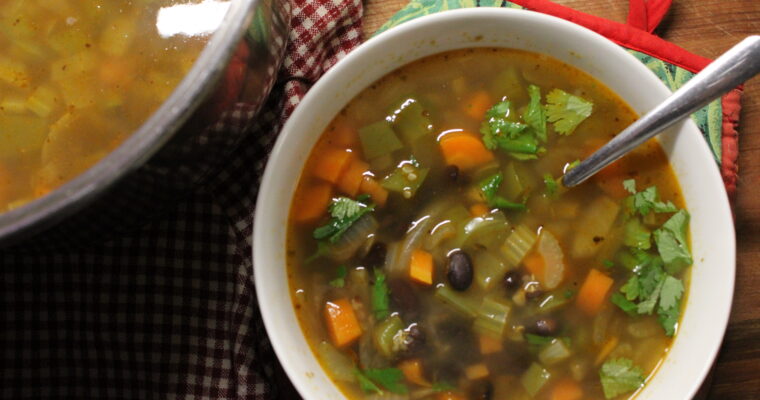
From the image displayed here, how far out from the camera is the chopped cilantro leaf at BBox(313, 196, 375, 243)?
2.31 metres

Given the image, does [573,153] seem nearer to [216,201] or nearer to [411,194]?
[411,194]

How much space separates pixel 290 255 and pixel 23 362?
37.8 inches

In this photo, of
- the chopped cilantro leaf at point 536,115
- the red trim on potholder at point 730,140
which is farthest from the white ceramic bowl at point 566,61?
the red trim on potholder at point 730,140

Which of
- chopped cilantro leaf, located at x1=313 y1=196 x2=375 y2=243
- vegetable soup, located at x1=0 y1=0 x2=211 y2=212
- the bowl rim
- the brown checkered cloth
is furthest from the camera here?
the brown checkered cloth

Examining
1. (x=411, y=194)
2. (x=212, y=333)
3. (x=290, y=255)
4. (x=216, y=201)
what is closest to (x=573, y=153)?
(x=411, y=194)

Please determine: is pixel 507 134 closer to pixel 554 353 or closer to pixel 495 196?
pixel 495 196

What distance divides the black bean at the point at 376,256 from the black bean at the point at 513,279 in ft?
1.24

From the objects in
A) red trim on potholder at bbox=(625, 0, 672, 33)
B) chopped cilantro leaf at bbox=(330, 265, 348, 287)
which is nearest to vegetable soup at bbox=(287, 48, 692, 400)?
chopped cilantro leaf at bbox=(330, 265, 348, 287)

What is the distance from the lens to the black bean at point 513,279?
91.9 inches

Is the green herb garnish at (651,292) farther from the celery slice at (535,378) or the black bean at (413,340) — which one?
the black bean at (413,340)

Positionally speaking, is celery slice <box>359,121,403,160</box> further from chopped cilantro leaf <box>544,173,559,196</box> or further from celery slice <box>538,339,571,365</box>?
celery slice <box>538,339,571,365</box>

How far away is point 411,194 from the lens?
2.34 m

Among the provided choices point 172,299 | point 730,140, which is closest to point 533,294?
point 730,140

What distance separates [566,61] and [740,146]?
2.22 feet
